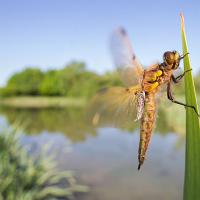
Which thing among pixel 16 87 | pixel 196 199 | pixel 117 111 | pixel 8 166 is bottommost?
pixel 8 166

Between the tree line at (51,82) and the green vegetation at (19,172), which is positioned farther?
the tree line at (51,82)

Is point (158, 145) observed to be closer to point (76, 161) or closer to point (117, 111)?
point (76, 161)

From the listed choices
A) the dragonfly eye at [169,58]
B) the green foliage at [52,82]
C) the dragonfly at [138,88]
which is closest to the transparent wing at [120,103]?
the dragonfly at [138,88]

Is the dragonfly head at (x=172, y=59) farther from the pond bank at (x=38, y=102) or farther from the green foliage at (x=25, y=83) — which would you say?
the green foliage at (x=25, y=83)

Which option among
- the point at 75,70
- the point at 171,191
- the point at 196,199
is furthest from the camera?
the point at 75,70

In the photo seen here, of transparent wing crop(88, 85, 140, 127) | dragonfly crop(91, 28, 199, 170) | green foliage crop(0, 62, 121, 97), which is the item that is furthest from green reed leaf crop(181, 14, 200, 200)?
green foliage crop(0, 62, 121, 97)

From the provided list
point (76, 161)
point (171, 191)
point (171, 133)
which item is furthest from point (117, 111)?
point (171, 133)

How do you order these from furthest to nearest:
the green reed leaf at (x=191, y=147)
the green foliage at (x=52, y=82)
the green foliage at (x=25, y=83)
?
the green foliage at (x=25, y=83) → the green foliage at (x=52, y=82) → the green reed leaf at (x=191, y=147)

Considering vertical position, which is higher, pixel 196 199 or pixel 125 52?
pixel 125 52
